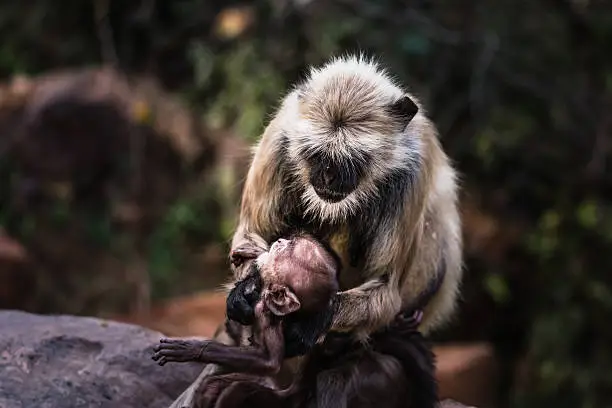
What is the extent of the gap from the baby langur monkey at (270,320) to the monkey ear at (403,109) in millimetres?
736

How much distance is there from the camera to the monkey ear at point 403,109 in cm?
414

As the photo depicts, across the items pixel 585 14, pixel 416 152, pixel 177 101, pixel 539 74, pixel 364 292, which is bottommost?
pixel 364 292

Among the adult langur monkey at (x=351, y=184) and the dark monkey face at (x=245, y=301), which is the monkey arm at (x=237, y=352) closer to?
the dark monkey face at (x=245, y=301)

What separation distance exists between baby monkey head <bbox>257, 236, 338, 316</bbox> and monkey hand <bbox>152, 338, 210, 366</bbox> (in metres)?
0.36

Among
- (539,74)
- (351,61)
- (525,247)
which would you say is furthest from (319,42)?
(351,61)

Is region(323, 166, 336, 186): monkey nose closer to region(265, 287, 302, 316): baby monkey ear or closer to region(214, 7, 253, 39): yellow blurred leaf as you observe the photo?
region(265, 287, 302, 316): baby monkey ear

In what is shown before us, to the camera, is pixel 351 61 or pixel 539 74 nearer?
pixel 351 61

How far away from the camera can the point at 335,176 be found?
4.02 m

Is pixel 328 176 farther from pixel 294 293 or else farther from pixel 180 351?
pixel 180 351

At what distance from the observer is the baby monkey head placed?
11.9ft

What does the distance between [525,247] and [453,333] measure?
147cm

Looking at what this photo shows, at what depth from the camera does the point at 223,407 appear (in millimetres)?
3785

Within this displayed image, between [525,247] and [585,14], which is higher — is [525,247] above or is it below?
below

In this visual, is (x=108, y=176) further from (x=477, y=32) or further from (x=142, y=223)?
(x=477, y=32)
